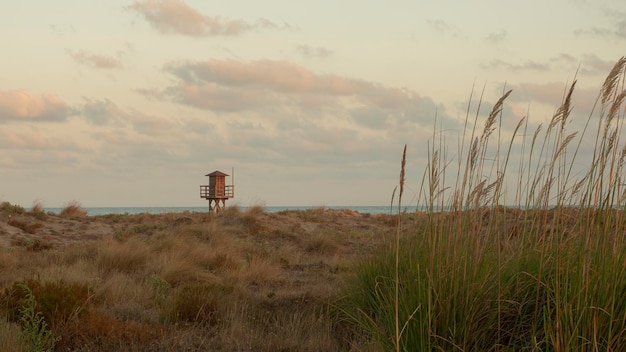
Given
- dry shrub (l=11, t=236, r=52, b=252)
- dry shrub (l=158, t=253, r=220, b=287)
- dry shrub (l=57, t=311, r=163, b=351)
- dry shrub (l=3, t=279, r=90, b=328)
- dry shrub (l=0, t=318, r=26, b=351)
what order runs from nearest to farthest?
dry shrub (l=0, t=318, r=26, b=351), dry shrub (l=57, t=311, r=163, b=351), dry shrub (l=3, t=279, r=90, b=328), dry shrub (l=158, t=253, r=220, b=287), dry shrub (l=11, t=236, r=52, b=252)

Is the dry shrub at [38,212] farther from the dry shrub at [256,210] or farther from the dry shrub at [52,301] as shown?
the dry shrub at [52,301]

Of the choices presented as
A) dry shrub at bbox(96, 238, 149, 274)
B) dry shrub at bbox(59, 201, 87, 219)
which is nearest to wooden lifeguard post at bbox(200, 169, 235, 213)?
dry shrub at bbox(59, 201, 87, 219)

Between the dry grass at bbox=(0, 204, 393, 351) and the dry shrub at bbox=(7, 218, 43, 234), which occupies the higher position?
the dry shrub at bbox=(7, 218, 43, 234)

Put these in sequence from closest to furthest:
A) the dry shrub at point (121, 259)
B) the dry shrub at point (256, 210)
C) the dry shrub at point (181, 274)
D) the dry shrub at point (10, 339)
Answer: the dry shrub at point (10, 339)
the dry shrub at point (181, 274)
the dry shrub at point (121, 259)
the dry shrub at point (256, 210)

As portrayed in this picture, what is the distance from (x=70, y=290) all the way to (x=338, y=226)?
1672cm

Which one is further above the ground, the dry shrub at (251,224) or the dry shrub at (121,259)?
the dry shrub at (251,224)

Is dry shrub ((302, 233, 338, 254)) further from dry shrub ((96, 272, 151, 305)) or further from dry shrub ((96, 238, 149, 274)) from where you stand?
dry shrub ((96, 272, 151, 305))

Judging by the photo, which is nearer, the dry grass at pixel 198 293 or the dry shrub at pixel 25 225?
the dry grass at pixel 198 293

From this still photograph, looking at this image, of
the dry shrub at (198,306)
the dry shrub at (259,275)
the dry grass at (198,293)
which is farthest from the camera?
the dry shrub at (259,275)

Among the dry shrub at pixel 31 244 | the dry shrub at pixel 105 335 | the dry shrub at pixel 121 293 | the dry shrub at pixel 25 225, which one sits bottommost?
the dry shrub at pixel 105 335

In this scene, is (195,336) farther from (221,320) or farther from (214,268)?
(214,268)

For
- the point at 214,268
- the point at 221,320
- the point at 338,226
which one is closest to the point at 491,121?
the point at 221,320

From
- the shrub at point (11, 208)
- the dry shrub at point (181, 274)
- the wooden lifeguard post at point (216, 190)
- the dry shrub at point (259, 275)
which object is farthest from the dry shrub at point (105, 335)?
the wooden lifeguard post at point (216, 190)

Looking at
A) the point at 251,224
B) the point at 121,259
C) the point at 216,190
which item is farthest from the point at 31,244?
the point at 216,190
